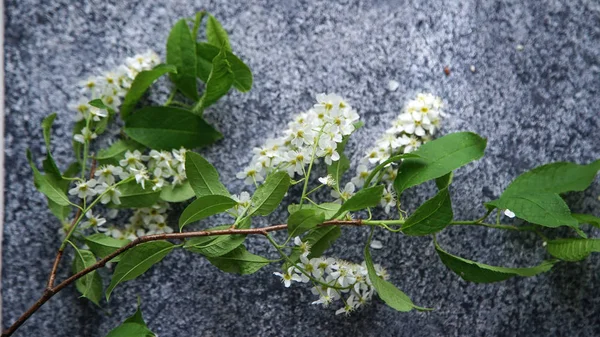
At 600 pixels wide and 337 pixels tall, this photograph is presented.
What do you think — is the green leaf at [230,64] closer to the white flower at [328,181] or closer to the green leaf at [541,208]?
the white flower at [328,181]

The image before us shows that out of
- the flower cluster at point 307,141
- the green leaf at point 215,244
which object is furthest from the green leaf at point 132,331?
the flower cluster at point 307,141

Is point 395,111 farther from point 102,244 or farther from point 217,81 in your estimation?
point 102,244

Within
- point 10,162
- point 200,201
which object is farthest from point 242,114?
point 10,162

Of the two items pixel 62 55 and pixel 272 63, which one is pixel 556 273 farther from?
pixel 62 55

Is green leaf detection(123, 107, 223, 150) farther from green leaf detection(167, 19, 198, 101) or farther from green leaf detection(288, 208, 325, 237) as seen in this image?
green leaf detection(288, 208, 325, 237)

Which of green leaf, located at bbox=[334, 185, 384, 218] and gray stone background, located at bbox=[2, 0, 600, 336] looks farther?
gray stone background, located at bbox=[2, 0, 600, 336]

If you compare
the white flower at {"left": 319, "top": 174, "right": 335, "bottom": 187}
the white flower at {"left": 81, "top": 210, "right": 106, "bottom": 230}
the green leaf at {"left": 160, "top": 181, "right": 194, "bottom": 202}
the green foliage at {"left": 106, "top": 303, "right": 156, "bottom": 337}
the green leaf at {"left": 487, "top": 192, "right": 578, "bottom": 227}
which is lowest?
the green foliage at {"left": 106, "top": 303, "right": 156, "bottom": 337}

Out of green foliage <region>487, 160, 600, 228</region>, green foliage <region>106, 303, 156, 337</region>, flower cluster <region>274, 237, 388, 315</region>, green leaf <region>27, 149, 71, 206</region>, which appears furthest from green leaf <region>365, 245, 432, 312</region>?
green leaf <region>27, 149, 71, 206</region>
